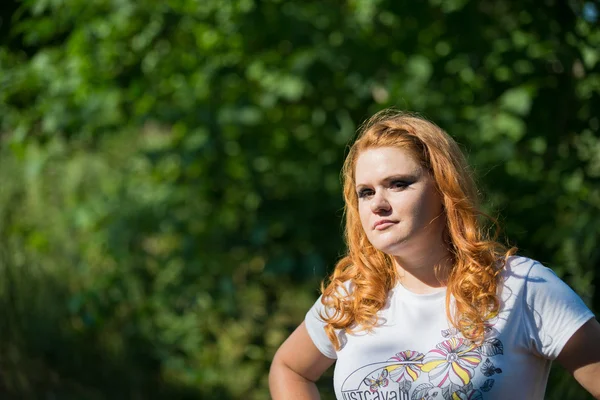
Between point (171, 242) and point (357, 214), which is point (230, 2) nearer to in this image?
point (171, 242)

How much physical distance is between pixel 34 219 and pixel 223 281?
64.7 inches

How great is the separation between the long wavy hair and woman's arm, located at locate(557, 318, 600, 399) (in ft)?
0.49

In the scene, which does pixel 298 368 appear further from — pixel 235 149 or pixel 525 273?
pixel 235 149

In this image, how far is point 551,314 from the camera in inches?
58.2

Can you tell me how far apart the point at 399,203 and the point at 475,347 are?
31cm

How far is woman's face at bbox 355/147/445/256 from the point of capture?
159 centimetres

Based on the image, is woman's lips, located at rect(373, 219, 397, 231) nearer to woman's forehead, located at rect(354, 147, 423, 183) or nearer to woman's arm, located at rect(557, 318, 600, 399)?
woman's forehead, located at rect(354, 147, 423, 183)


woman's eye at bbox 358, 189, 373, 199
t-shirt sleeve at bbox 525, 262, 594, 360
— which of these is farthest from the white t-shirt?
woman's eye at bbox 358, 189, 373, 199

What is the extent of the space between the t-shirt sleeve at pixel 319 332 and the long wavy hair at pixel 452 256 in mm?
22

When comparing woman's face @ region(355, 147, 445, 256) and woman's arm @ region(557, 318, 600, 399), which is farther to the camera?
woman's face @ region(355, 147, 445, 256)

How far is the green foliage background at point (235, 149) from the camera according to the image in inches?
149

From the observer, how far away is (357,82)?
13.3 feet

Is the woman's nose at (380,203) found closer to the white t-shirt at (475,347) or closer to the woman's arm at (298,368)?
the white t-shirt at (475,347)

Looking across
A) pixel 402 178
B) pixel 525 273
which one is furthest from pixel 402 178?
pixel 525 273
